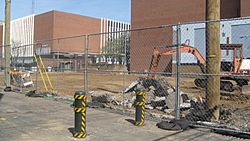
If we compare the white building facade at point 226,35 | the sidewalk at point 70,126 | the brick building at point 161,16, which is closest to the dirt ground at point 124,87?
the sidewalk at point 70,126

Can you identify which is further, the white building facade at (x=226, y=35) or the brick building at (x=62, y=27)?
the brick building at (x=62, y=27)

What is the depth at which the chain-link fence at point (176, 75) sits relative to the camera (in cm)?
879

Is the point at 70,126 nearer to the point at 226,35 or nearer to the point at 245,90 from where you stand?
the point at 245,90

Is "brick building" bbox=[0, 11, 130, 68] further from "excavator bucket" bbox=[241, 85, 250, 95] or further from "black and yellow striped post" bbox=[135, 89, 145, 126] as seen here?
"black and yellow striped post" bbox=[135, 89, 145, 126]

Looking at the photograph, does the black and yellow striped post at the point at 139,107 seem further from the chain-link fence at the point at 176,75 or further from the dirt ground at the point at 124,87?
the dirt ground at the point at 124,87

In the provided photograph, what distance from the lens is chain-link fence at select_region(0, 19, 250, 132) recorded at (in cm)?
879

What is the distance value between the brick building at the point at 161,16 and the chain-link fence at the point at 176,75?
2.03ft

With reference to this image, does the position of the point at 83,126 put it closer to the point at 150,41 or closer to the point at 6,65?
the point at 6,65

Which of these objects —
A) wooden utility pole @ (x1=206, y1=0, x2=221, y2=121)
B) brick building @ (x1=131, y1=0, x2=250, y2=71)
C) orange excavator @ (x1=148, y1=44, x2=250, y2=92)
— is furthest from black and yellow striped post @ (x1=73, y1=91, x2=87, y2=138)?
brick building @ (x1=131, y1=0, x2=250, y2=71)

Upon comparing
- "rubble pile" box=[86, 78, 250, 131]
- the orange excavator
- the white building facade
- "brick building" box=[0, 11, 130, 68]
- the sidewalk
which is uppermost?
"brick building" box=[0, 11, 130, 68]

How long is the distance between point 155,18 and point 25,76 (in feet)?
112

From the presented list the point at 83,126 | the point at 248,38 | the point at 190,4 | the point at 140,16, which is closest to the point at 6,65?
the point at 83,126

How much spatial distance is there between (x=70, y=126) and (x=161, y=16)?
4412 cm

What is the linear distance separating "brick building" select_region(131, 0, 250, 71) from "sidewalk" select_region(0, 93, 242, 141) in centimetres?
3031
